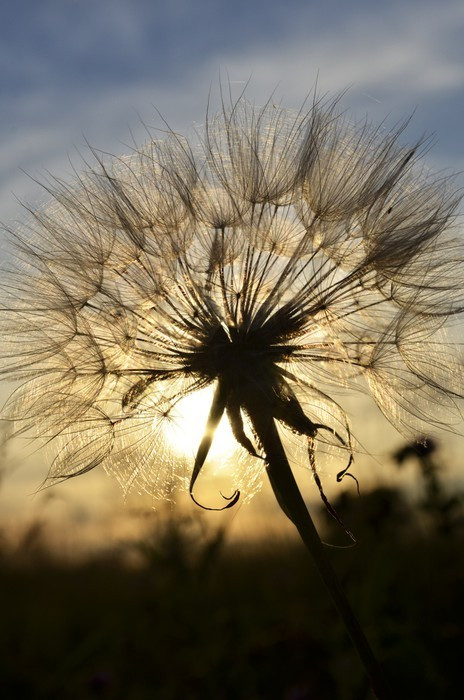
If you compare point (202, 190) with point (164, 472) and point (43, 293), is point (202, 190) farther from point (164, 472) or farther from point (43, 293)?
point (164, 472)

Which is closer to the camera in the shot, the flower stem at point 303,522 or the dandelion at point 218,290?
the flower stem at point 303,522

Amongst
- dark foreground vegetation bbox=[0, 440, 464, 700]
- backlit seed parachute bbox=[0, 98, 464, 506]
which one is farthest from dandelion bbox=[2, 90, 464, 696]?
dark foreground vegetation bbox=[0, 440, 464, 700]

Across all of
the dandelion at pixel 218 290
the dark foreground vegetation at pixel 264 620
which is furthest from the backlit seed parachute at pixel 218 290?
the dark foreground vegetation at pixel 264 620

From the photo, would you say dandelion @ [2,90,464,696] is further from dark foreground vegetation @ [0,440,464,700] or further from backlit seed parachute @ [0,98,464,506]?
dark foreground vegetation @ [0,440,464,700]

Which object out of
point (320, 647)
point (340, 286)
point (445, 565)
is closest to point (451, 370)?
point (340, 286)

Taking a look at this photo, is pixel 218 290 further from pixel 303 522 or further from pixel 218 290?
pixel 303 522

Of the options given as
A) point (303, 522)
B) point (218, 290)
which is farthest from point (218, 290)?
point (303, 522)

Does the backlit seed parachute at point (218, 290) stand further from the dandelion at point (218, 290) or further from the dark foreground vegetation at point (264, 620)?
the dark foreground vegetation at point (264, 620)
